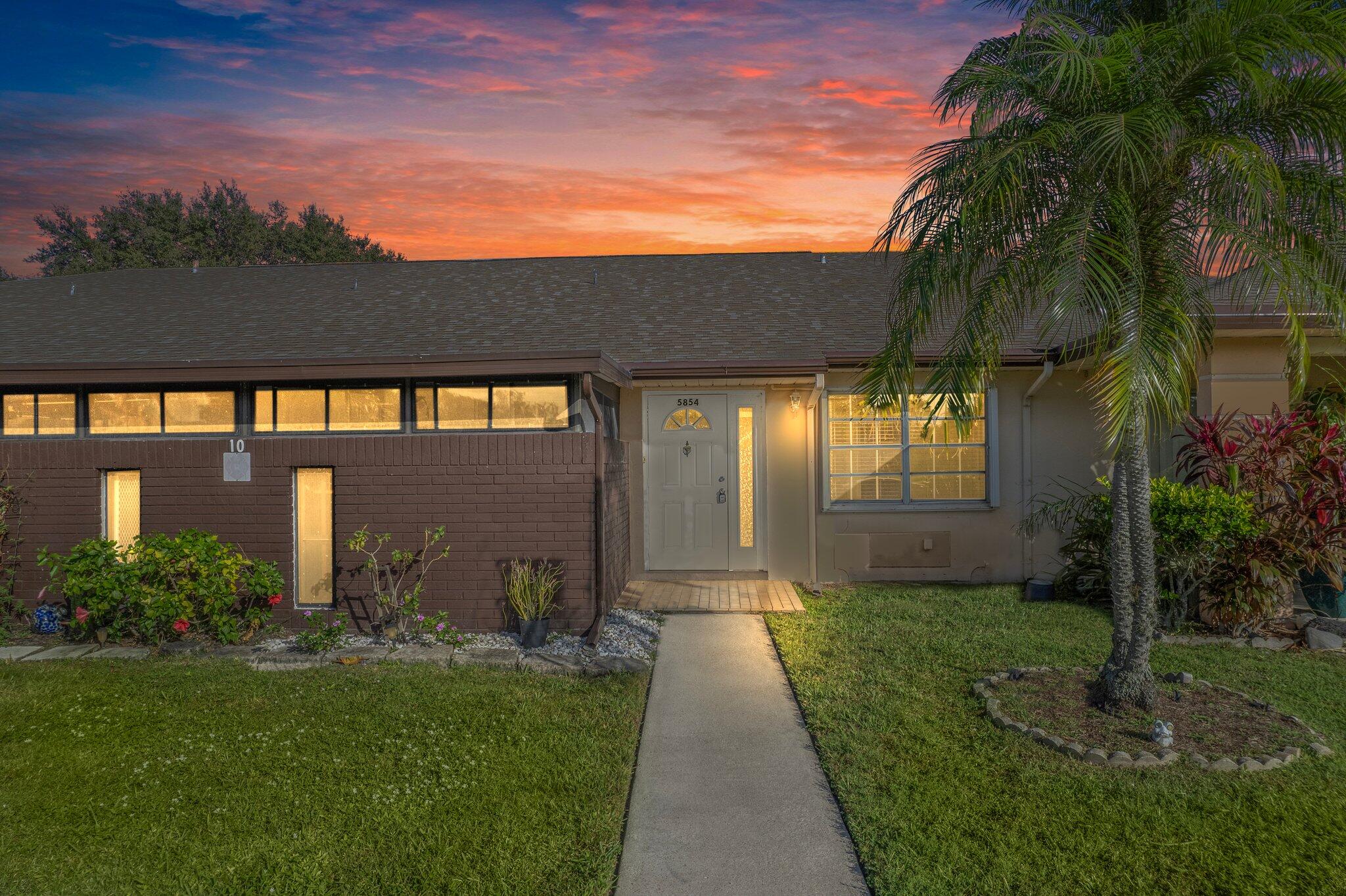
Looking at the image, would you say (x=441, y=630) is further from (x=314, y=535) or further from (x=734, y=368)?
(x=734, y=368)

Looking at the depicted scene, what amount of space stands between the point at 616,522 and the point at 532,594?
1.65 meters

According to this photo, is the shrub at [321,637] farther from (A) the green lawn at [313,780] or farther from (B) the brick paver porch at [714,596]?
(B) the brick paver porch at [714,596]

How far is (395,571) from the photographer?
25.2 ft

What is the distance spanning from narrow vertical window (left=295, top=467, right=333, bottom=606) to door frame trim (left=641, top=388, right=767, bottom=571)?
3.58m

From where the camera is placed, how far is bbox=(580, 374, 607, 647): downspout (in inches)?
292

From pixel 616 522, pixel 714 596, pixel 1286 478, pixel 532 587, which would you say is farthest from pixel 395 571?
pixel 1286 478

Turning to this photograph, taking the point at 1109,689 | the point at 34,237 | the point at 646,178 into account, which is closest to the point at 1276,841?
the point at 1109,689

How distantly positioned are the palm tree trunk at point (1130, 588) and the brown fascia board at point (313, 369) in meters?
4.17

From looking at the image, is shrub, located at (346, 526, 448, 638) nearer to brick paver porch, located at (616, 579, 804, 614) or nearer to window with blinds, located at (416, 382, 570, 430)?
window with blinds, located at (416, 382, 570, 430)

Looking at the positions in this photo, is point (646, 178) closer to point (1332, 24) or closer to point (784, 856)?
point (1332, 24)

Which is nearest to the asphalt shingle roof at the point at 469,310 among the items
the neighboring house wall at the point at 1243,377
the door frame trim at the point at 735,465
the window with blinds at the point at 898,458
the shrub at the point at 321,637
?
the door frame trim at the point at 735,465

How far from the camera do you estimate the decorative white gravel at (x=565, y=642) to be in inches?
274

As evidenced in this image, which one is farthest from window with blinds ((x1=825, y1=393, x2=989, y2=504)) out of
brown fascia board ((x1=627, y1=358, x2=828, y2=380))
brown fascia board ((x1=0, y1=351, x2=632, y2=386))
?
brown fascia board ((x1=0, y1=351, x2=632, y2=386))

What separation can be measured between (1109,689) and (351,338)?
8606mm
